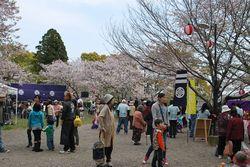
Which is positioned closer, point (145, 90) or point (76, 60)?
point (145, 90)

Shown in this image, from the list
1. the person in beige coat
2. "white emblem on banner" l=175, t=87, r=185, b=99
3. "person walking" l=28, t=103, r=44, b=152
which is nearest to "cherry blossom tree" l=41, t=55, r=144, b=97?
"white emblem on banner" l=175, t=87, r=185, b=99

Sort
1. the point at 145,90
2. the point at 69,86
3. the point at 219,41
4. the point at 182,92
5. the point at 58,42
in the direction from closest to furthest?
the point at 182,92 < the point at 219,41 < the point at 145,90 < the point at 69,86 < the point at 58,42

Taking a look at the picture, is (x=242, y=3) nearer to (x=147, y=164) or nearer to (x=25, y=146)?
(x=147, y=164)

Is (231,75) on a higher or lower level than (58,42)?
lower

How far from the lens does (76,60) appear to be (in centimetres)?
6531

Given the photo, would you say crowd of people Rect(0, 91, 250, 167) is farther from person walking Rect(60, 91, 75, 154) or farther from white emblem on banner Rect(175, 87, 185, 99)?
white emblem on banner Rect(175, 87, 185, 99)

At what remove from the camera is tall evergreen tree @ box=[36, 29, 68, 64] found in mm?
67250

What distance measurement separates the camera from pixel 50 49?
67.6 metres

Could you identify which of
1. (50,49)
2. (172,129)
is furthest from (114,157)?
(50,49)

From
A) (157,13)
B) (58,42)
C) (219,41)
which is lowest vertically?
(219,41)

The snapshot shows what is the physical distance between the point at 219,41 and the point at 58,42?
177 ft

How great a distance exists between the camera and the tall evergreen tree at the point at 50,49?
67.2 meters

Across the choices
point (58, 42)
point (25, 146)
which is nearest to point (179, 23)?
point (25, 146)

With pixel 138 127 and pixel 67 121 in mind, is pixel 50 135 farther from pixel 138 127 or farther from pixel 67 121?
pixel 138 127
